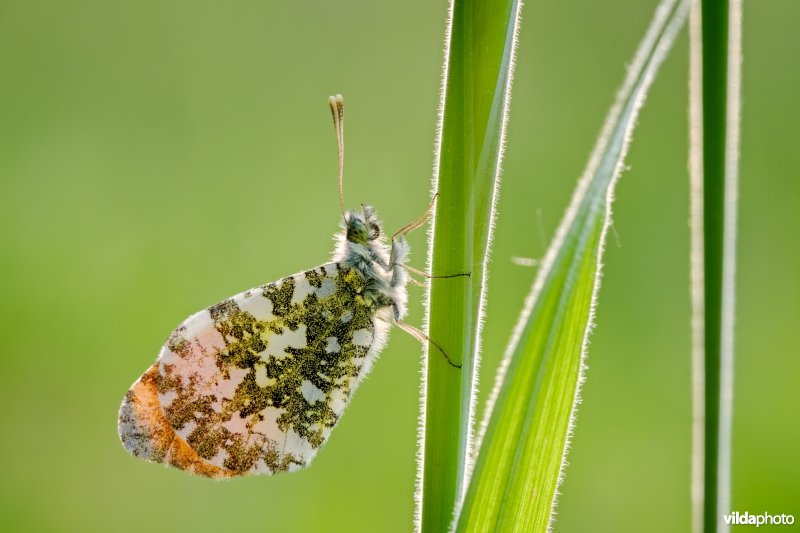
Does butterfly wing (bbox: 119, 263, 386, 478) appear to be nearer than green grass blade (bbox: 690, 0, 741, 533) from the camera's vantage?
No

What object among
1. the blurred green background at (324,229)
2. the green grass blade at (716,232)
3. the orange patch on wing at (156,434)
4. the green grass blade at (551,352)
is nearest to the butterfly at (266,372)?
the orange patch on wing at (156,434)

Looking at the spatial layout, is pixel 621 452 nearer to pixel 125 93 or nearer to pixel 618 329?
pixel 618 329

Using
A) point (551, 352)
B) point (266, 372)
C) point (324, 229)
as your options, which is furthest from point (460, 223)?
point (324, 229)

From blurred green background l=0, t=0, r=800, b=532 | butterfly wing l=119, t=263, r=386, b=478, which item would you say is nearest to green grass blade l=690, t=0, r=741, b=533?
butterfly wing l=119, t=263, r=386, b=478

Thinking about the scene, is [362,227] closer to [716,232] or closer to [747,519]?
[747,519]

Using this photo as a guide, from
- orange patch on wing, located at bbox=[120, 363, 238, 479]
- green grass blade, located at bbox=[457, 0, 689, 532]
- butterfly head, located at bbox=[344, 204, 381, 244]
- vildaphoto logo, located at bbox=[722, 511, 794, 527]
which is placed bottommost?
vildaphoto logo, located at bbox=[722, 511, 794, 527]

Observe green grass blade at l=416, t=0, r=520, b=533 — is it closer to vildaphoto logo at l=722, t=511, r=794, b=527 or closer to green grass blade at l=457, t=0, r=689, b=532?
green grass blade at l=457, t=0, r=689, b=532

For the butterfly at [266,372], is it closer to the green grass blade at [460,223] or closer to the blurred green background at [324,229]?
the green grass blade at [460,223]

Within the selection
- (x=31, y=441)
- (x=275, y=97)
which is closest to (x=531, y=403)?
(x=31, y=441)
